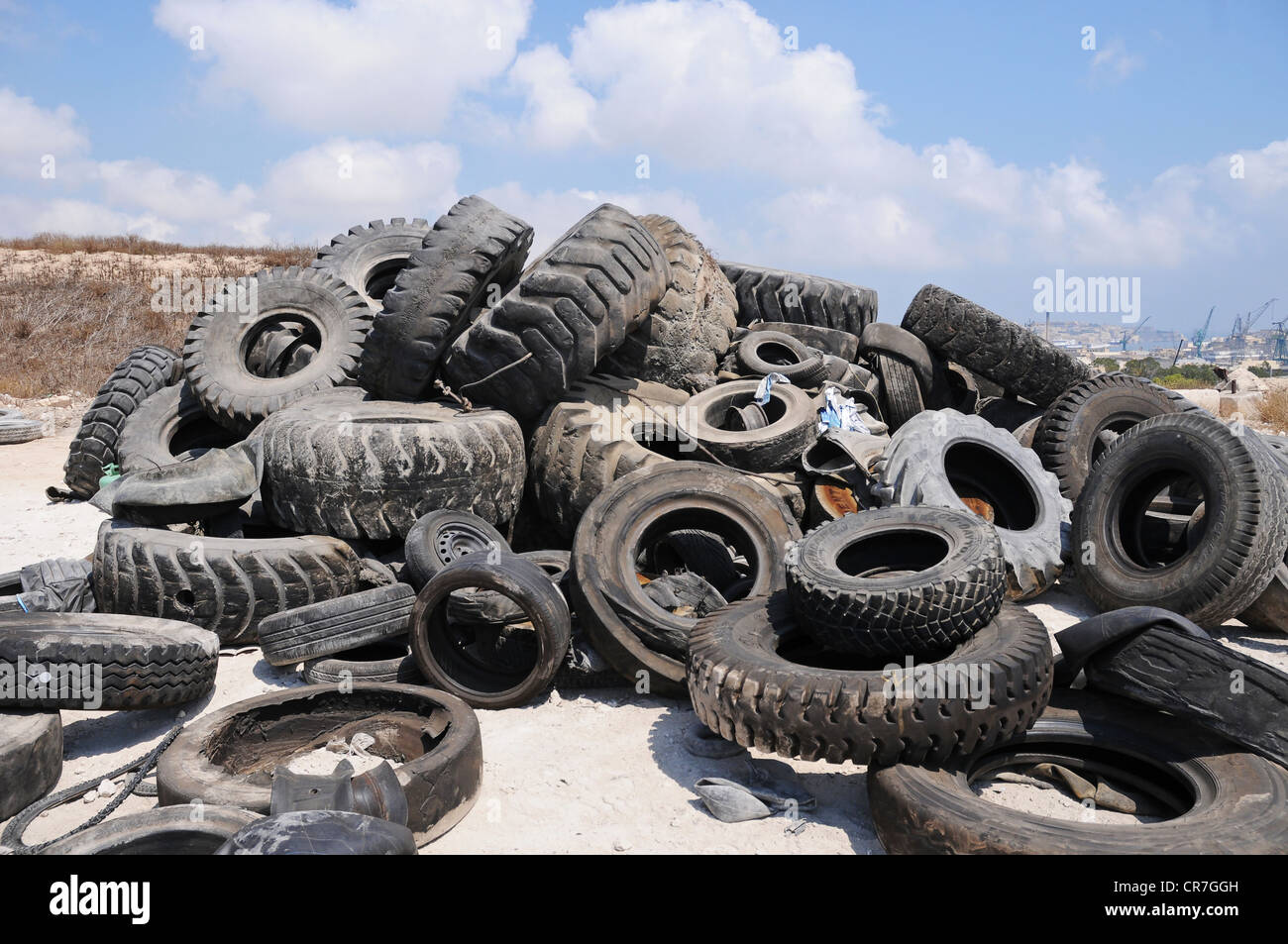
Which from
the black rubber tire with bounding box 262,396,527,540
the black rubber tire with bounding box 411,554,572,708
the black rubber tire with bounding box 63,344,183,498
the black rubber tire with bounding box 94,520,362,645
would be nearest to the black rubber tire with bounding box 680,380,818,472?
the black rubber tire with bounding box 262,396,527,540

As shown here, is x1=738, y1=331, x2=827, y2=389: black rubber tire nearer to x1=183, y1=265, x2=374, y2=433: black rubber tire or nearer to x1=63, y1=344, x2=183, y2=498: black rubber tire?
x1=183, y1=265, x2=374, y2=433: black rubber tire

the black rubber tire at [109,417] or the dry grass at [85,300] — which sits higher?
the dry grass at [85,300]

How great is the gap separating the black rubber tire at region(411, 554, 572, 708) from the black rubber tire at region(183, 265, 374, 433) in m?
3.34

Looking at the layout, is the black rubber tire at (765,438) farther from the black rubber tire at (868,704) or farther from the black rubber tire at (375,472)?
the black rubber tire at (868,704)

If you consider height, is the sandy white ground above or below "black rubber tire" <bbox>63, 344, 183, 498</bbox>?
below

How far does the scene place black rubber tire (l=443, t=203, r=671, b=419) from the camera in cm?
604

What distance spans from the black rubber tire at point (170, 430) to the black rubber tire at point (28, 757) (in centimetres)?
421

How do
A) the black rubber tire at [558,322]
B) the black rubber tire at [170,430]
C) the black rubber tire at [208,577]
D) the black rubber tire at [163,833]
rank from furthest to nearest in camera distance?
the black rubber tire at [170,430] < the black rubber tire at [558,322] < the black rubber tire at [208,577] < the black rubber tire at [163,833]

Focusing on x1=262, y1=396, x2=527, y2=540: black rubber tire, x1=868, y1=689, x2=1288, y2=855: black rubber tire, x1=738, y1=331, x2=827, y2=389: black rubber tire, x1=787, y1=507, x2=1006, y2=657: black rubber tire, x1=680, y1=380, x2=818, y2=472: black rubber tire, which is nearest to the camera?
x1=868, y1=689, x2=1288, y2=855: black rubber tire

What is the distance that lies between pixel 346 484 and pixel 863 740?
3.62 meters

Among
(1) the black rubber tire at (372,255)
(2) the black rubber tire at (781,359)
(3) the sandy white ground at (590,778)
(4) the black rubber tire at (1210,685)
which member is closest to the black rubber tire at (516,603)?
(3) the sandy white ground at (590,778)

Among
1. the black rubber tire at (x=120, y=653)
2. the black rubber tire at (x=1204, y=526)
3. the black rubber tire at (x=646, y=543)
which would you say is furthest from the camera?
the black rubber tire at (x=1204, y=526)

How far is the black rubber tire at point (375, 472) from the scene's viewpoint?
557 cm

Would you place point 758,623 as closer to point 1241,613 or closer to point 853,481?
point 853,481
